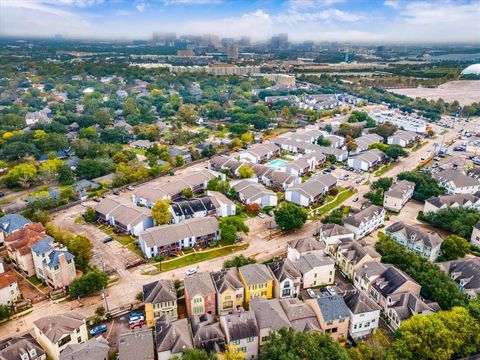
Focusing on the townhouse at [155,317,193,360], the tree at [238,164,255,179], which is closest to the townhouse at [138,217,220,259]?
the townhouse at [155,317,193,360]

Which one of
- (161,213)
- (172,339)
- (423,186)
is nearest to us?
(172,339)

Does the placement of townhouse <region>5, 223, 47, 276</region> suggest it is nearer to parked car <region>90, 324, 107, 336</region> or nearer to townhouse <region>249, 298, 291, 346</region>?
parked car <region>90, 324, 107, 336</region>

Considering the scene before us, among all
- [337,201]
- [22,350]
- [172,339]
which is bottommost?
[337,201]

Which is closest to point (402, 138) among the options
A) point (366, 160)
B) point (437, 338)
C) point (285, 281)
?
point (366, 160)

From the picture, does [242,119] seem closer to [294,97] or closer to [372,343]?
[294,97]

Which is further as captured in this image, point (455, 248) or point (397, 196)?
point (397, 196)

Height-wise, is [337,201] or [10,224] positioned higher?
[10,224]

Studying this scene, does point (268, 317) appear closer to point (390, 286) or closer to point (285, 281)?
point (285, 281)

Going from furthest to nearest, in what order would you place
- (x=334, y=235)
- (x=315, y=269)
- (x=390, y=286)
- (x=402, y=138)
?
(x=402, y=138) < (x=334, y=235) < (x=315, y=269) < (x=390, y=286)
